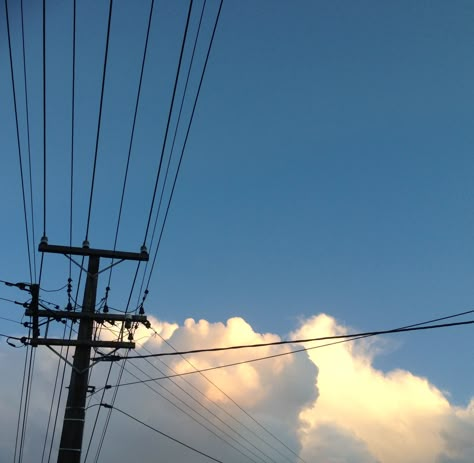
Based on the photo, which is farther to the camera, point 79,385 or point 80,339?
point 80,339

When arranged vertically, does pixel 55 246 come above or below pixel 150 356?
above

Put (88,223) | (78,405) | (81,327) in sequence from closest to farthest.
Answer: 1. (88,223)
2. (78,405)
3. (81,327)

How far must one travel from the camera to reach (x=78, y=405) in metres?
16.2

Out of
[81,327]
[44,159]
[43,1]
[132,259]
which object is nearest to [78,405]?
[81,327]

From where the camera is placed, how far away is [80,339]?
56.1 ft

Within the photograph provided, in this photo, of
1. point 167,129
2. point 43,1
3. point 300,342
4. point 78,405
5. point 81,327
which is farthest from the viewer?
point 81,327

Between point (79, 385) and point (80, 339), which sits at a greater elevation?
point (80, 339)

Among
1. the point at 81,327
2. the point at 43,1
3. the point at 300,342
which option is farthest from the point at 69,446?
the point at 43,1

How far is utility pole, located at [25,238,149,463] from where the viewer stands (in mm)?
15859

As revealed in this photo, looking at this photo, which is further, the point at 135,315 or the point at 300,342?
the point at 135,315

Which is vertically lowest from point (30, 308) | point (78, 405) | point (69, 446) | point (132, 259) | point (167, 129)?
point (69, 446)

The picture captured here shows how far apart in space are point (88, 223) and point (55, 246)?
10.6ft

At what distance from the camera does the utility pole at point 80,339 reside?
624 inches

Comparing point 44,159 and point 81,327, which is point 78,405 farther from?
point 44,159
